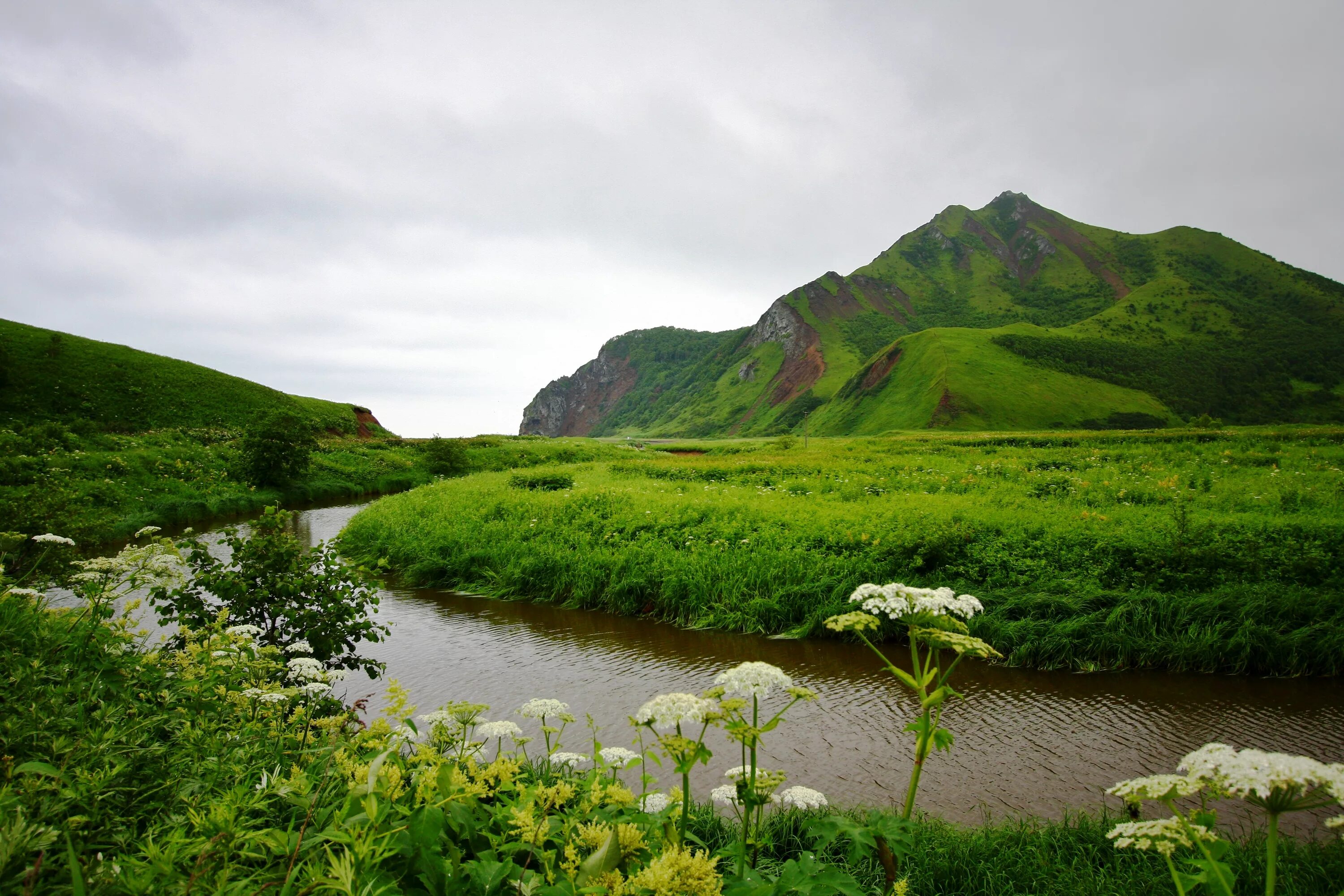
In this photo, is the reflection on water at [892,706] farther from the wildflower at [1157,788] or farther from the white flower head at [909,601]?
the wildflower at [1157,788]

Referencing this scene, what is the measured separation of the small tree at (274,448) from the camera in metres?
32.7

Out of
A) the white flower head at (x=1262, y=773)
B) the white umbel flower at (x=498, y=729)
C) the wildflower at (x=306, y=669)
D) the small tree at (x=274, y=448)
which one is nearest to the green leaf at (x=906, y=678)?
the white flower head at (x=1262, y=773)

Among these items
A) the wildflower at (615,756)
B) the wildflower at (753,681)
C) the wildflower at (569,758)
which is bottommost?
the wildflower at (569,758)

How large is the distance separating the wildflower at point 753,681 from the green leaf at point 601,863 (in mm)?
817

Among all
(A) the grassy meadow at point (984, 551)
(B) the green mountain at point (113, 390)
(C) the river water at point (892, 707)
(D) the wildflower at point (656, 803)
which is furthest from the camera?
(B) the green mountain at point (113, 390)

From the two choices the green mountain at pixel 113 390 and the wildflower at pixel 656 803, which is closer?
the wildflower at pixel 656 803

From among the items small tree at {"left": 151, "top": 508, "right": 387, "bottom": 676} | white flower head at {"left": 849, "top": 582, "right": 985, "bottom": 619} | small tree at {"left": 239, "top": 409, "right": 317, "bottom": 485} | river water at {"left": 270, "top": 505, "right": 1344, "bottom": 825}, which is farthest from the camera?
small tree at {"left": 239, "top": 409, "right": 317, "bottom": 485}

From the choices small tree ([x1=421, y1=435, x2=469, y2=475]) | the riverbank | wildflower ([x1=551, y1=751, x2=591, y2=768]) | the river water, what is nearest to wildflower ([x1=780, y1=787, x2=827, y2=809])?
wildflower ([x1=551, y1=751, x2=591, y2=768])

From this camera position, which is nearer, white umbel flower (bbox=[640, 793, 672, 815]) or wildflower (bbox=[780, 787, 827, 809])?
white umbel flower (bbox=[640, 793, 672, 815])

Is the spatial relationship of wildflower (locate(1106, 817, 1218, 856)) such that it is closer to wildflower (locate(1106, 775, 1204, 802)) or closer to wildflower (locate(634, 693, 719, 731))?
wildflower (locate(1106, 775, 1204, 802))

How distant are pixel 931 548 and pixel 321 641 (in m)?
10.4

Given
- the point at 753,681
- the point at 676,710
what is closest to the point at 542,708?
the point at 676,710

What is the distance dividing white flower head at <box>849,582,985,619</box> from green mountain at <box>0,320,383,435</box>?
4392 cm

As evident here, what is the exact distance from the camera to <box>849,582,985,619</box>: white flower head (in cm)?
345
